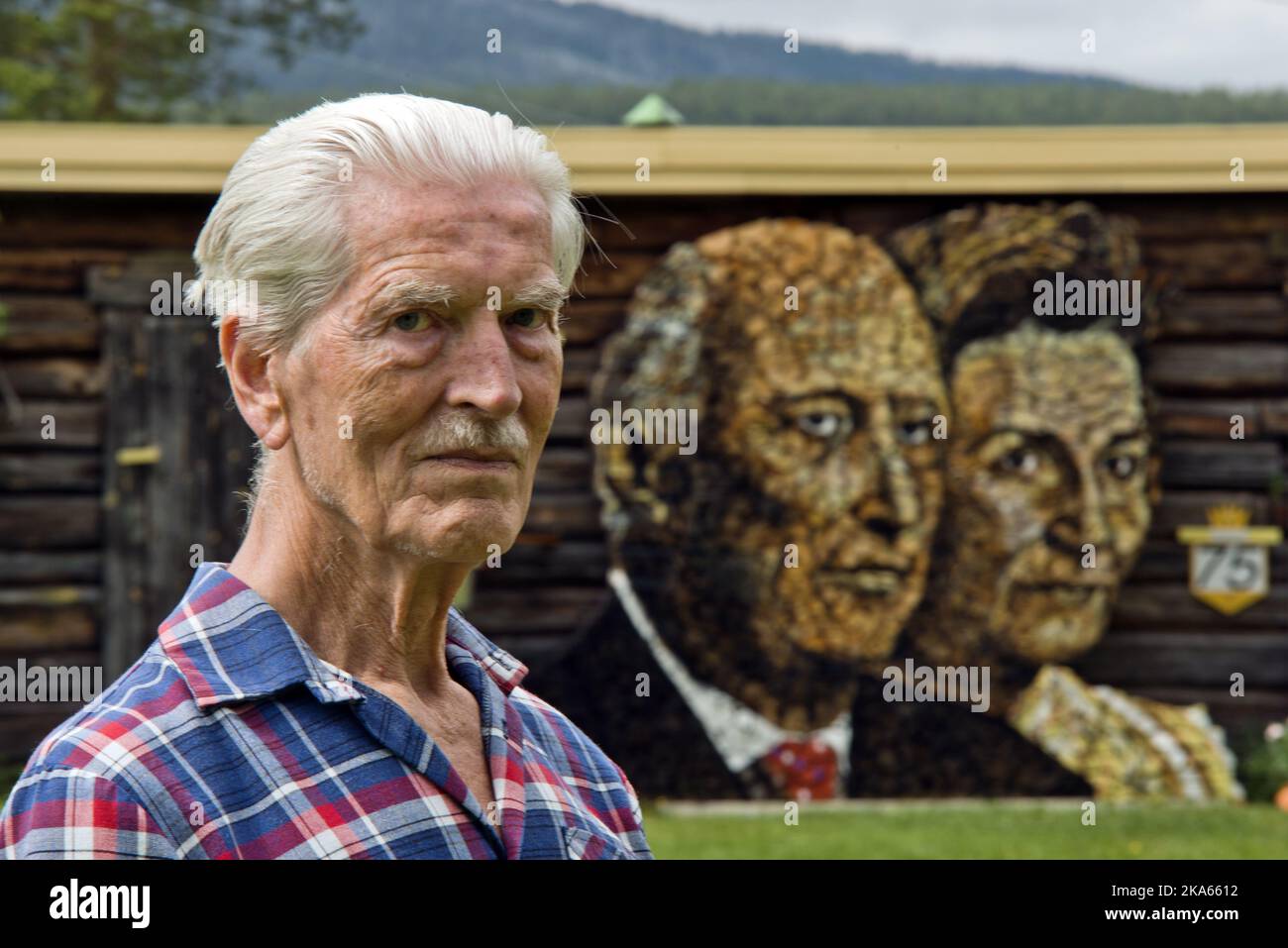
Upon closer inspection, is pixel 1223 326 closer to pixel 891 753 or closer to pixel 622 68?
pixel 891 753

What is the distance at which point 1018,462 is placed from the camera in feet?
22.7

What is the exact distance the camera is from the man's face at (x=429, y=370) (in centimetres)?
146

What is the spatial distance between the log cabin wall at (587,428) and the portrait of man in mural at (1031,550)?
0.25 meters

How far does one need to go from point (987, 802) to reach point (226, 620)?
5.89 meters

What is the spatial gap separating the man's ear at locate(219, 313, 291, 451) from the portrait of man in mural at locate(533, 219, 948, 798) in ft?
17.5

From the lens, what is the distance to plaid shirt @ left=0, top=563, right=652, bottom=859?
1275 mm

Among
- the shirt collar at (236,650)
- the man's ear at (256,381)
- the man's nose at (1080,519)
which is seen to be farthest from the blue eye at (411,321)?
the man's nose at (1080,519)

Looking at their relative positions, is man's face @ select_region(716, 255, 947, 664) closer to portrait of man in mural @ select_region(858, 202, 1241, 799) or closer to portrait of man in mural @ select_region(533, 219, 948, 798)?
portrait of man in mural @ select_region(533, 219, 948, 798)

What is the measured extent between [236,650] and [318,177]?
1.52 ft

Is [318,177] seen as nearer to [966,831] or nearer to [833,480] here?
[966,831]

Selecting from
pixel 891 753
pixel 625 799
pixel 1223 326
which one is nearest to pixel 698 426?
pixel 891 753
